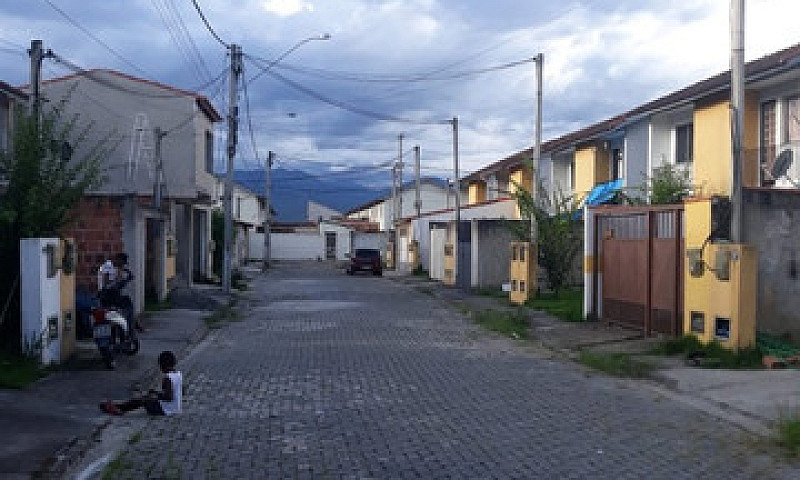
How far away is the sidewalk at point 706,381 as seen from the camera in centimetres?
1036

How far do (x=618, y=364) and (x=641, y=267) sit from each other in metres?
4.34

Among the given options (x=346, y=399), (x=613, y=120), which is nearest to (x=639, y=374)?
(x=346, y=399)

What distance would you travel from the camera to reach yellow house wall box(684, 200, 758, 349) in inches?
553

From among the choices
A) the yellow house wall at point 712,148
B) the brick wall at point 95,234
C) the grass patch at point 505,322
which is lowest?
the grass patch at point 505,322

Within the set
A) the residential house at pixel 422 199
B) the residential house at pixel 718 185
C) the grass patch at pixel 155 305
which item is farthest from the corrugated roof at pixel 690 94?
the residential house at pixel 422 199

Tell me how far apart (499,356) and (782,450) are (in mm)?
7457

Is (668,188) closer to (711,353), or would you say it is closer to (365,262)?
(711,353)

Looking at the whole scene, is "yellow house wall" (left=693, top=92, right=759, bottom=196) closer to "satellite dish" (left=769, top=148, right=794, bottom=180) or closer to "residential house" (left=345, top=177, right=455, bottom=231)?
"satellite dish" (left=769, top=148, right=794, bottom=180)

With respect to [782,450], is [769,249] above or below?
above

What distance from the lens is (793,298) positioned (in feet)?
49.6

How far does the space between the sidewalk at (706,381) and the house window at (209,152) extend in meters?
20.8

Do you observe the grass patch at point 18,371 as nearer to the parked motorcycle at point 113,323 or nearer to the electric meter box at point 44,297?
the electric meter box at point 44,297

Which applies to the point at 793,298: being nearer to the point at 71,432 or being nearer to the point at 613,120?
the point at 71,432

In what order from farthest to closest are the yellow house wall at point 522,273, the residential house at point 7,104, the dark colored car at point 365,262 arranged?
the dark colored car at point 365,262, the yellow house wall at point 522,273, the residential house at point 7,104
